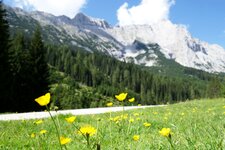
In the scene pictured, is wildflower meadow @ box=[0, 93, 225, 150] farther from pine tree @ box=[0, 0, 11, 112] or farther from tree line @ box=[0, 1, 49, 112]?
tree line @ box=[0, 1, 49, 112]

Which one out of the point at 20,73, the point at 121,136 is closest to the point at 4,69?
the point at 20,73

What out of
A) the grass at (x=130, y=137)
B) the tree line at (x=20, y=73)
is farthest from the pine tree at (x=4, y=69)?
the grass at (x=130, y=137)

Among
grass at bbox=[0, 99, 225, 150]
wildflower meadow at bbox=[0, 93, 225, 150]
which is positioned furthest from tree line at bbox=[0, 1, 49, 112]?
wildflower meadow at bbox=[0, 93, 225, 150]

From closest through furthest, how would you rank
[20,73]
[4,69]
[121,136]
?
1. [121,136]
2. [4,69]
3. [20,73]

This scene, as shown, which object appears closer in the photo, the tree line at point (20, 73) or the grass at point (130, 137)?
the grass at point (130, 137)

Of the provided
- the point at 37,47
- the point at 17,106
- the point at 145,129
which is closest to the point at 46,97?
the point at 145,129

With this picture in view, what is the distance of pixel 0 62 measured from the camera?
4409cm

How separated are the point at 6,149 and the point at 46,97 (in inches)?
123

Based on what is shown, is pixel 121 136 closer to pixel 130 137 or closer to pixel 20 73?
pixel 130 137

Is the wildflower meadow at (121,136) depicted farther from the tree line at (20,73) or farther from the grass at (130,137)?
the tree line at (20,73)

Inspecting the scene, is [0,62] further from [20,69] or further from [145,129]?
[145,129]

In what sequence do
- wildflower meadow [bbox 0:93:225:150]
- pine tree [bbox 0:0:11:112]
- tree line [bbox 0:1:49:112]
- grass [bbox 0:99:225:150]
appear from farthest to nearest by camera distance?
1. tree line [bbox 0:1:49:112]
2. pine tree [bbox 0:0:11:112]
3. grass [bbox 0:99:225:150]
4. wildflower meadow [bbox 0:93:225:150]

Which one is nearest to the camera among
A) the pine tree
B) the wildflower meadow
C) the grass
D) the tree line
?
the wildflower meadow

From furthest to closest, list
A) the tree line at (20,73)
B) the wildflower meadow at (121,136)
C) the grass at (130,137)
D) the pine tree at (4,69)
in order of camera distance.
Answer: the tree line at (20,73), the pine tree at (4,69), the grass at (130,137), the wildflower meadow at (121,136)
